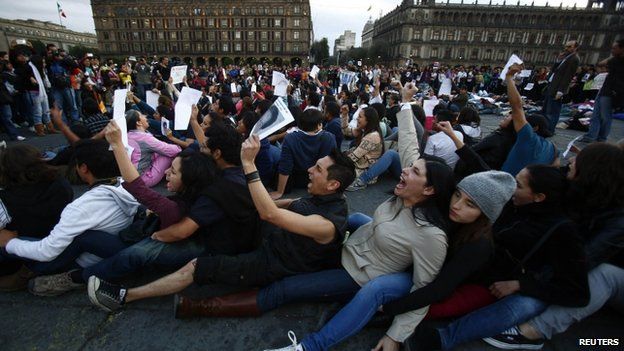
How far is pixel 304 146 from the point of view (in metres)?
4.29

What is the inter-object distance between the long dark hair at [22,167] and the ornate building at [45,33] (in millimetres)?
104663

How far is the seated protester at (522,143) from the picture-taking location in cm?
295

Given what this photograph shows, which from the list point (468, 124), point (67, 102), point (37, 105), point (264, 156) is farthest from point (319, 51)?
point (264, 156)

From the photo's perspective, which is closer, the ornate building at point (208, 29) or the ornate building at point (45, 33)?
the ornate building at point (208, 29)

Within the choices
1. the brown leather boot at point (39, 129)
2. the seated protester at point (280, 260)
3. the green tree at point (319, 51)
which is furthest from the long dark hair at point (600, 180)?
the green tree at point (319, 51)

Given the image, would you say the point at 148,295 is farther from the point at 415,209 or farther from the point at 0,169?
the point at 415,209

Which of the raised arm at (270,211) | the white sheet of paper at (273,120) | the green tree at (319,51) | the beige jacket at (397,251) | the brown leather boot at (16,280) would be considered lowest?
the brown leather boot at (16,280)

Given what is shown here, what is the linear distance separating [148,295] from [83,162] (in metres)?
1.17

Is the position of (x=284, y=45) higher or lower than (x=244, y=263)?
higher

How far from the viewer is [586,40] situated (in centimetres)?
6191

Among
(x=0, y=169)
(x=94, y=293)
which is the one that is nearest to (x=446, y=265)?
(x=94, y=293)

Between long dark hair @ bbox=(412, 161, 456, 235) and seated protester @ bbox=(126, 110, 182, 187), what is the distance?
3783 millimetres

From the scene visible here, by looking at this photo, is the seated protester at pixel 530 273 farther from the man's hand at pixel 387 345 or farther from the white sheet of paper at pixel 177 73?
the white sheet of paper at pixel 177 73

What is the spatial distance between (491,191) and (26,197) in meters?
3.38
